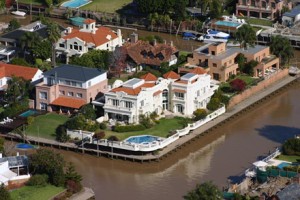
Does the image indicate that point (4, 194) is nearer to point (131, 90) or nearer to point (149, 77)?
point (131, 90)

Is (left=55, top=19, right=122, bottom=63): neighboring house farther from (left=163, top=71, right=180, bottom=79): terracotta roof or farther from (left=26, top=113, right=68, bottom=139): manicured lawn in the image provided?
(left=26, top=113, right=68, bottom=139): manicured lawn

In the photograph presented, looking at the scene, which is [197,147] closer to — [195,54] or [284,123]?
[284,123]

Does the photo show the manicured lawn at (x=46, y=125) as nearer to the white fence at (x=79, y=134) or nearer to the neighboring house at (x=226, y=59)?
the white fence at (x=79, y=134)

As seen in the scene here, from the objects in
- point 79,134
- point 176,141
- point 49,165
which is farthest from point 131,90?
point 49,165

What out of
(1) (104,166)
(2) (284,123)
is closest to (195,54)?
(2) (284,123)

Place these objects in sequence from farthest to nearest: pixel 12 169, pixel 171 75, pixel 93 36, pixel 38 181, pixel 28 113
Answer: pixel 93 36 < pixel 171 75 < pixel 28 113 < pixel 12 169 < pixel 38 181

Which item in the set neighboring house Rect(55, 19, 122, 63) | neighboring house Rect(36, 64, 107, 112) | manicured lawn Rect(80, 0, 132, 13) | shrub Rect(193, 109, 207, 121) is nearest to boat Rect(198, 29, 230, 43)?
neighboring house Rect(55, 19, 122, 63)
